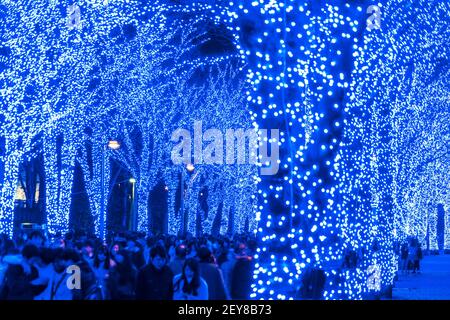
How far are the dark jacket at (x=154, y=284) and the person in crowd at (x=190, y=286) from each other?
10 centimetres

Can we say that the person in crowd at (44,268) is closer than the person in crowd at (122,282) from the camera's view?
Yes

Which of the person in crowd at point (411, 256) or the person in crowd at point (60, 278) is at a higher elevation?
the person in crowd at point (60, 278)

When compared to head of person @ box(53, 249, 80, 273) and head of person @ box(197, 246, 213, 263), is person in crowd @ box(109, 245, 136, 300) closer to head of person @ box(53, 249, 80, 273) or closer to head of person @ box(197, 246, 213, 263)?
head of person @ box(53, 249, 80, 273)

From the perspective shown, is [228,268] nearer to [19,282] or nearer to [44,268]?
[44,268]

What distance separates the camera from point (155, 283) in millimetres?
9320

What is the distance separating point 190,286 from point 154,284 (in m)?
0.39

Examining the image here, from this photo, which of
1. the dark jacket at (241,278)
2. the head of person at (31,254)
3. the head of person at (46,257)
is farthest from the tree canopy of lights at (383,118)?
the head of person at (31,254)

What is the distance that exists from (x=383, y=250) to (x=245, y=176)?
22869 mm

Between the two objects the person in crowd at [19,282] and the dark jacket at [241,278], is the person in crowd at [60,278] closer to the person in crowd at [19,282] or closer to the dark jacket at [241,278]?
the person in crowd at [19,282]

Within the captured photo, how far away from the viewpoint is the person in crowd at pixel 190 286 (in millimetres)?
9203

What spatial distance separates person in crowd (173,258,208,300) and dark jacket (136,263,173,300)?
0.32 ft

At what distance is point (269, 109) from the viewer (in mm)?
11656

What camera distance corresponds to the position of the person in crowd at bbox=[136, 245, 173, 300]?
365 inches
